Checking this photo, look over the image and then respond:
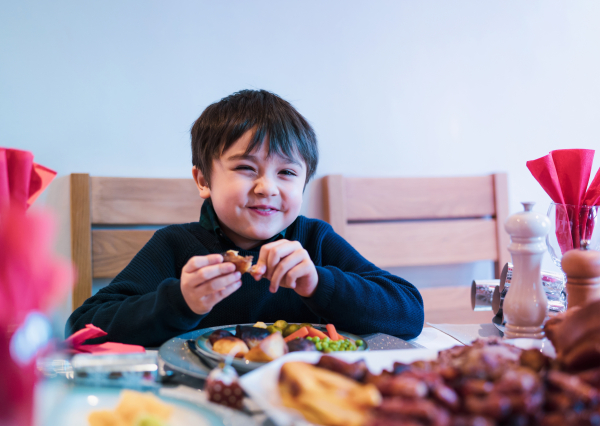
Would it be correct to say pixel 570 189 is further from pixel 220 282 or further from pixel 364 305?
pixel 220 282

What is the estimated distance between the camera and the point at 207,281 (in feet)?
2.19

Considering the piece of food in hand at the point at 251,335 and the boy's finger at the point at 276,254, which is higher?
the boy's finger at the point at 276,254

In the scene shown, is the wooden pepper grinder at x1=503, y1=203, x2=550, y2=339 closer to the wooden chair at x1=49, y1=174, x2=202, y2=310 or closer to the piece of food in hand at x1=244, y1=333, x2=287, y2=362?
the piece of food in hand at x1=244, y1=333, x2=287, y2=362

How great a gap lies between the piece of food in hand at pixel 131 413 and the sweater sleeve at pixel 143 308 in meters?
0.34

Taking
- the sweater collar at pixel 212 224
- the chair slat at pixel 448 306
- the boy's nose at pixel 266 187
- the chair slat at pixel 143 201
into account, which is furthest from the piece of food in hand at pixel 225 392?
the chair slat at pixel 448 306

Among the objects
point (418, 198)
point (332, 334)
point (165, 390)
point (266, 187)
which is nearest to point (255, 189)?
point (266, 187)

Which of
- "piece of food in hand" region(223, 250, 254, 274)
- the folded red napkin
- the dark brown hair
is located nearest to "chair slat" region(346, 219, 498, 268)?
the dark brown hair

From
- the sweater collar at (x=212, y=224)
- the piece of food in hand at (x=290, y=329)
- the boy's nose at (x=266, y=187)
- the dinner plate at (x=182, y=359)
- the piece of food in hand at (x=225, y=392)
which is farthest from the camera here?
the sweater collar at (x=212, y=224)

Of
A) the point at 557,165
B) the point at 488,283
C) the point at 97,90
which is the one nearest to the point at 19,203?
the point at 488,283

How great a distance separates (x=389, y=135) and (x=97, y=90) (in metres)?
1.15

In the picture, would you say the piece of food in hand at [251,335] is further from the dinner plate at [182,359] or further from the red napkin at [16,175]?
the red napkin at [16,175]

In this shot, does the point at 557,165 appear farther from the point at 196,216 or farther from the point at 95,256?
the point at 95,256

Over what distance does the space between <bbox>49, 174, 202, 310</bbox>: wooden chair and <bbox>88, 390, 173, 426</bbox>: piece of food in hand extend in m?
1.19

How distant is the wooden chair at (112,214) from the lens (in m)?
1.43
